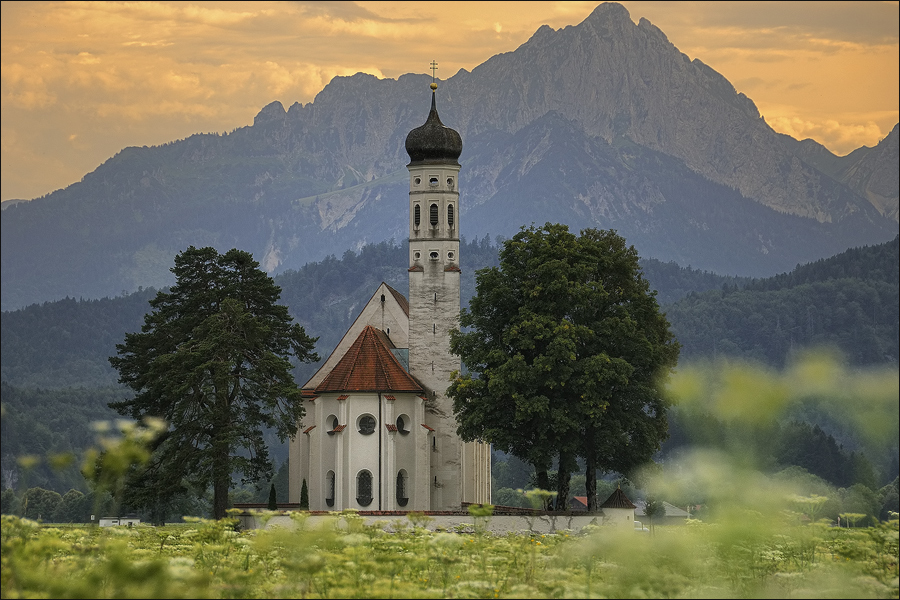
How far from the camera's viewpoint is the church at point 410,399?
66.8 meters

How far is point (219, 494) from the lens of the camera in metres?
57.1

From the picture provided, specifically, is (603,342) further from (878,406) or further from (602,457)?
(878,406)

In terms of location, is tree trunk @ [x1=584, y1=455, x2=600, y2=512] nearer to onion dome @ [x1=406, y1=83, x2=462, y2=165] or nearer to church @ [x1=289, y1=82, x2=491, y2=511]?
church @ [x1=289, y1=82, x2=491, y2=511]

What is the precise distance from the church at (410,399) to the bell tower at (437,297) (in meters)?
0.05

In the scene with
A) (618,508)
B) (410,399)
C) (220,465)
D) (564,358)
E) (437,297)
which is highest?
(437,297)

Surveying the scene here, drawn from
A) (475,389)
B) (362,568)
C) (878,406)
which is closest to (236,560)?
(362,568)

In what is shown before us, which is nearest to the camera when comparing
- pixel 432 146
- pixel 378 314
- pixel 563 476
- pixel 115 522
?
pixel 563 476

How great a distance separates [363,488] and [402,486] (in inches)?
82.5

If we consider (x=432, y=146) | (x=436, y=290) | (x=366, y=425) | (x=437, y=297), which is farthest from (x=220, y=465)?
(x=432, y=146)

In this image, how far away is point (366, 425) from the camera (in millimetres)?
67188

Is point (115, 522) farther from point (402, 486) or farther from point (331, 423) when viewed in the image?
point (402, 486)

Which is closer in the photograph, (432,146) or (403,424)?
(403,424)

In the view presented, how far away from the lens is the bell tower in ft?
228

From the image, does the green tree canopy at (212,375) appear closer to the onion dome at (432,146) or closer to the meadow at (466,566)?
the onion dome at (432,146)
